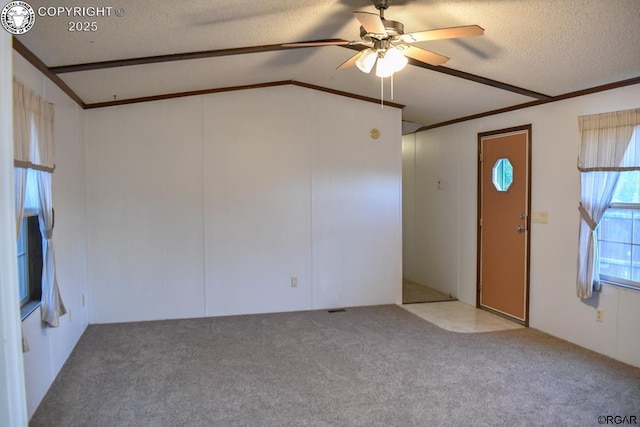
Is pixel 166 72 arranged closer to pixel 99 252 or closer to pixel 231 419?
pixel 99 252

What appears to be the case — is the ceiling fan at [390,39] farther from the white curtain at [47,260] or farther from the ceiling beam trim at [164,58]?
Result: the white curtain at [47,260]

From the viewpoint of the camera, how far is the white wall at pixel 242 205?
4602mm

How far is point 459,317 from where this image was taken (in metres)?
4.75

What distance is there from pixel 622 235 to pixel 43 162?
4.47 meters

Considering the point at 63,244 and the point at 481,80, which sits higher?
the point at 481,80

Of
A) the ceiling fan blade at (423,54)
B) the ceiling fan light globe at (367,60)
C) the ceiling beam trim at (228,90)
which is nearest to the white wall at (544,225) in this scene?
the ceiling beam trim at (228,90)

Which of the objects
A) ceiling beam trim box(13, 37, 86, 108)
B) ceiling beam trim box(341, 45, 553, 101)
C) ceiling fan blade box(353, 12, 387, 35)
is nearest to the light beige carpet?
ceiling beam trim box(341, 45, 553, 101)

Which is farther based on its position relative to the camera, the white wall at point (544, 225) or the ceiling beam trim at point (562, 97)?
the white wall at point (544, 225)

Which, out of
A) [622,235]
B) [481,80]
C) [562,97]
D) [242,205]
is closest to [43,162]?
[242,205]

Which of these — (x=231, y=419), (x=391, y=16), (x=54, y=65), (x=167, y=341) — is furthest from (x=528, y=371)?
(x=54, y=65)

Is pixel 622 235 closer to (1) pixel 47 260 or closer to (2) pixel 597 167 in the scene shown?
(2) pixel 597 167

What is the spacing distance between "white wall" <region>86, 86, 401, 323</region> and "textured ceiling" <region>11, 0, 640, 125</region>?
22.5 inches

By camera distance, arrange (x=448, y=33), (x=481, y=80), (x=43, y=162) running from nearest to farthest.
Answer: (x=448, y=33)
(x=43, y=162)
(x=481, y=80)

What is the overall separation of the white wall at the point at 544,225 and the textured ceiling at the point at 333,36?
0.32 m
